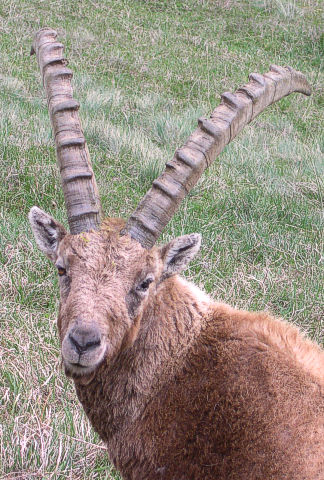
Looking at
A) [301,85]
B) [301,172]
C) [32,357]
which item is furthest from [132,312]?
[301,172]

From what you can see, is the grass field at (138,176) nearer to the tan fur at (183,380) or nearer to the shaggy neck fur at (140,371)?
the shaggy neck fur at (140,371)

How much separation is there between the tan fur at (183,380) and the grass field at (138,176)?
2.71ft

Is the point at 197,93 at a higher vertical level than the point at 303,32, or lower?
lower

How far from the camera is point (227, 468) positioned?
3.31 metres

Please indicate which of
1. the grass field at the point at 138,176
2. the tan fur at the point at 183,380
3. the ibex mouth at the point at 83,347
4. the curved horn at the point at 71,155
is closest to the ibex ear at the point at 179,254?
the tan fur at the point at 183,380

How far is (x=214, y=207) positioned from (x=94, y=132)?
2.93m

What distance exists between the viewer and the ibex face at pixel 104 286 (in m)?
3.12

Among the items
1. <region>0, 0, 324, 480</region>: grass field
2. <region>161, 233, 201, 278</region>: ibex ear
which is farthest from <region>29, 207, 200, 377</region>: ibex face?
<region>0, 0, 324, 480</region>: grass field

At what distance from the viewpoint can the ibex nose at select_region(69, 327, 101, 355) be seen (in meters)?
3.05

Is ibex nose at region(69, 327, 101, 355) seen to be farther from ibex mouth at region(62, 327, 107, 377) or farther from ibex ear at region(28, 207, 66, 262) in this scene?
ibex ear at region(28, 207, 66, 262)

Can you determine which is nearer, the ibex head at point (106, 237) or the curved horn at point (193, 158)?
the ibex head at point (106, 237)

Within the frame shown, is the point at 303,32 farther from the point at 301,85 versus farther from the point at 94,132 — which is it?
the point at 301,85

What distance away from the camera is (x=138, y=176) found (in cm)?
824

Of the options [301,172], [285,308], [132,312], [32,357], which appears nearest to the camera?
[132,312]
